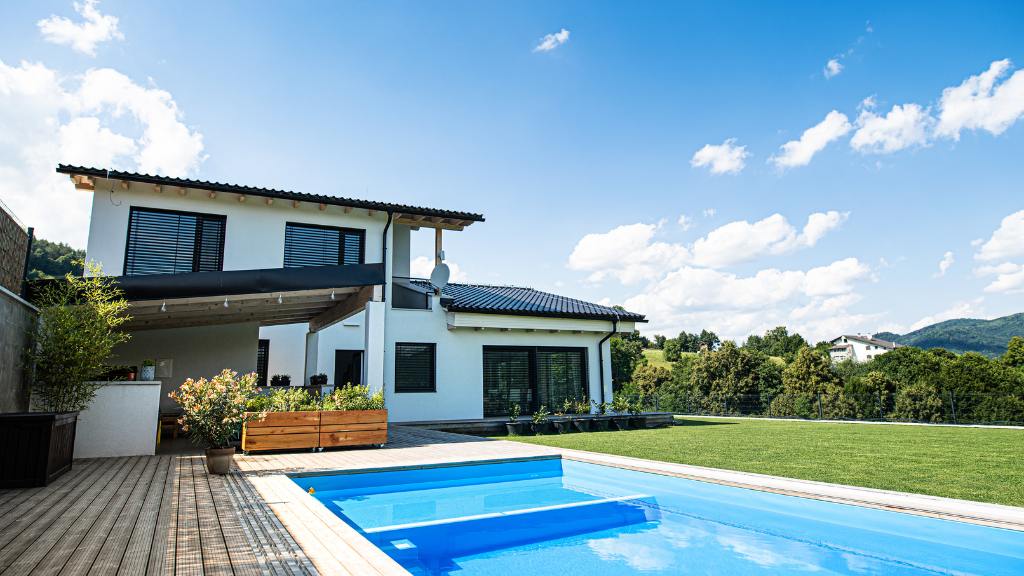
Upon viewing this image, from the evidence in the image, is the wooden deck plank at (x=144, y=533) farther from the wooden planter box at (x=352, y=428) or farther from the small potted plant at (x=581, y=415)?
the small potted plant at (x=581, y=415)

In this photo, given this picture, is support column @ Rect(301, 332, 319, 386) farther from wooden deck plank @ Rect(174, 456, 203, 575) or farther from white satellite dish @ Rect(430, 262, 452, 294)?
wooden deck plank @ Rect(174, 456, 203, 575)

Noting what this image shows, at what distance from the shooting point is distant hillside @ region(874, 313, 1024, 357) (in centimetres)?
11131

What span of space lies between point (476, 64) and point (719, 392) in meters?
37.3

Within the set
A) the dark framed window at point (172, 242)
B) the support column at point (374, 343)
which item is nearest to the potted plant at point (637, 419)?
the support column at point (374, 343)

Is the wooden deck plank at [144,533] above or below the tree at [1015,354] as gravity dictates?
below

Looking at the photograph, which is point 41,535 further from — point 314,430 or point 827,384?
point 827,384

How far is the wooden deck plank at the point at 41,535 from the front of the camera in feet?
11.1

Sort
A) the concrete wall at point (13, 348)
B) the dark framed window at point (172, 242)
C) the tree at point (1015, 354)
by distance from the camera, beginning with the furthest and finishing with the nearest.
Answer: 1. the tree at point (1015, 354)
2. the dark framed window at point (172, 242)
3. the concrete wall at point (13, 348)

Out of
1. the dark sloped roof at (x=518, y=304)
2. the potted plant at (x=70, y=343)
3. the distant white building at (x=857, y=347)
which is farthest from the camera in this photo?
the distant white building at (x=857, y=347)

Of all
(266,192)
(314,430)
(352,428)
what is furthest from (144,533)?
(266,192)

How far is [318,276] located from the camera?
32.0 ft

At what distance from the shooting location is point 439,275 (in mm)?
14594

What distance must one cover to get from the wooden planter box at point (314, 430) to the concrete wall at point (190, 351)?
17.8ft

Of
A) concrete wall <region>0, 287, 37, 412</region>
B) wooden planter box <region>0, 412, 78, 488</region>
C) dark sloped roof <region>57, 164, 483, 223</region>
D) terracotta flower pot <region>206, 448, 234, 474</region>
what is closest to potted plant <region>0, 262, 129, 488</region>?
concrete wall <region>0, 287, 37, 412</region>
